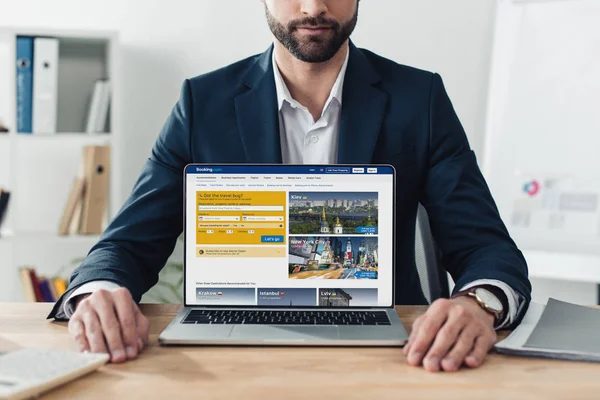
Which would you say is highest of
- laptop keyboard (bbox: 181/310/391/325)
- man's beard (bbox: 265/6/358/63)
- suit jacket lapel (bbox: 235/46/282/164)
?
man's beard (bbox: 265/6/358/63)

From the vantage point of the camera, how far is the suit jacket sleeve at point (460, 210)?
1294 mm

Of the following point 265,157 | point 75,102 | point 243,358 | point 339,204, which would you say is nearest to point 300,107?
point 265,157

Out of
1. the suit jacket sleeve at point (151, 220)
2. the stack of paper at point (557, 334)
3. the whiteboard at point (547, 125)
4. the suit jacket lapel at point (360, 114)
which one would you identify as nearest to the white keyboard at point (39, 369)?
the suit jacket sleeve at point (151, 220)

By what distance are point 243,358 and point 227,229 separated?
250 millimetres

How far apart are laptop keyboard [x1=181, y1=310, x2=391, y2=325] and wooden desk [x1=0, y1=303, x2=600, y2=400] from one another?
85 millimetres

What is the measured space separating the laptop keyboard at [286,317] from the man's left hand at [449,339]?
0.12 m

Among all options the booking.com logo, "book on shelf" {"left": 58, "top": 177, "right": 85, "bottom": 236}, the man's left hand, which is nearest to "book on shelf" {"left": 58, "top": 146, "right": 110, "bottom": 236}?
"book on shelf" {"left": 58, "top": 177, "right": 85, "bottom": 236}

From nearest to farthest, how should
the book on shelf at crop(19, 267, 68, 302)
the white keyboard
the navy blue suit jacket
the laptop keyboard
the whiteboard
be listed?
the white keyboard → the laptop keyboard → the navy blue suit jacket → the whiteboard → the book on shelf at crop(19, 267, 68, 302)

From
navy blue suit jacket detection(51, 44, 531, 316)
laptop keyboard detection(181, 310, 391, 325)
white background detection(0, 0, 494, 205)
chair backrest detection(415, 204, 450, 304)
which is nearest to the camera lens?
laptop keyboard detection(181, 310, 391, 325)

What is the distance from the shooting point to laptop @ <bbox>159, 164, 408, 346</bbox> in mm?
1161

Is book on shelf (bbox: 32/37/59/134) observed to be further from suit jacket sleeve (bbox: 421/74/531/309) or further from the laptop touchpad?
the laptop touchpad

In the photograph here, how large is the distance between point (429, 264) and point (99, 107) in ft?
5.86

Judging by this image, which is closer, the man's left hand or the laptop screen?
the man's left hand

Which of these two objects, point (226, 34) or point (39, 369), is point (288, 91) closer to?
point (39, 369)
